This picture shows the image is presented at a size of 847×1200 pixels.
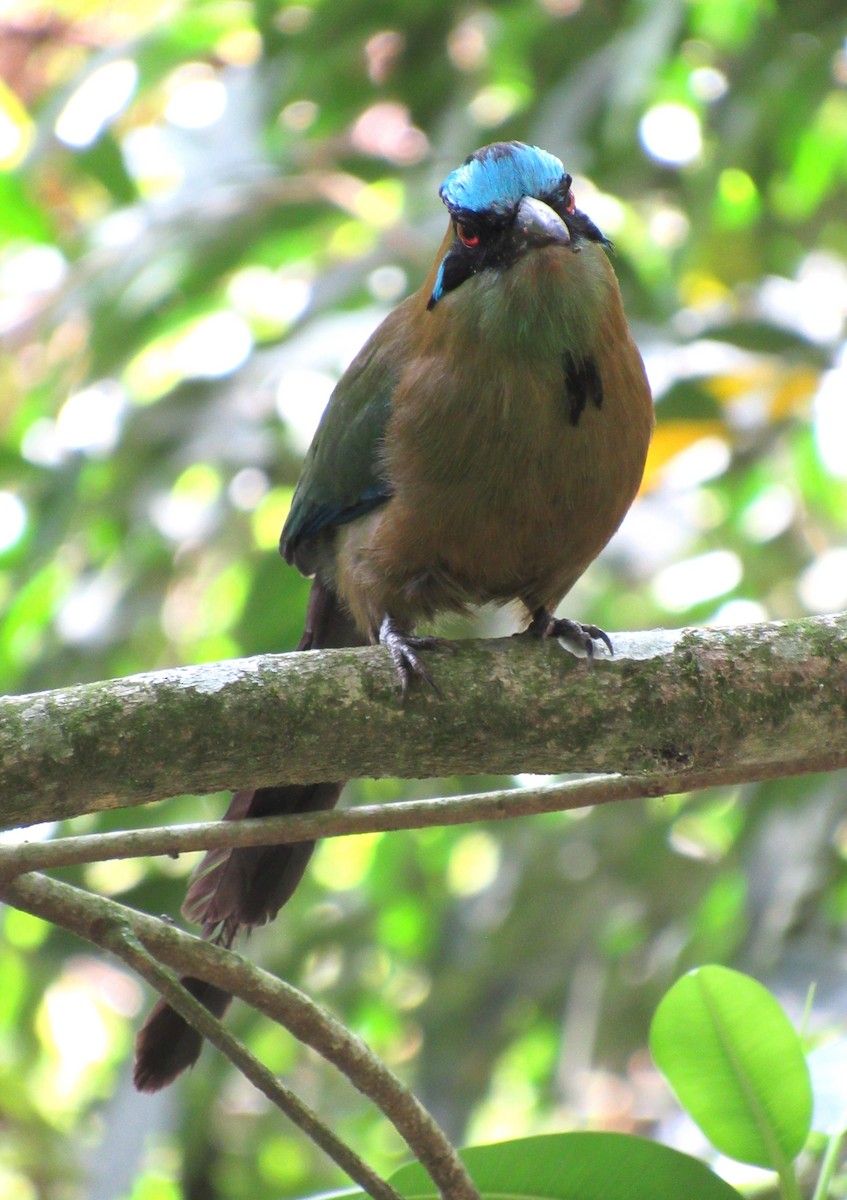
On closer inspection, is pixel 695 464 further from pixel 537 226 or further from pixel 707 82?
pixel 537 226

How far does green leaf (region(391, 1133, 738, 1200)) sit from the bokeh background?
1.53 meters

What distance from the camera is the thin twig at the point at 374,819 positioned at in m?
1.61

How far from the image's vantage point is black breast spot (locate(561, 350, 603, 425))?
7.94 feet

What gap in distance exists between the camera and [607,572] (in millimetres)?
4074

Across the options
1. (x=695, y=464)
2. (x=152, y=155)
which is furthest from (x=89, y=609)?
(x=695, y=464)

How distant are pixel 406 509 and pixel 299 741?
87cm

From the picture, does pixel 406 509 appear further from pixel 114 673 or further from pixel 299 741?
pixel 114 673

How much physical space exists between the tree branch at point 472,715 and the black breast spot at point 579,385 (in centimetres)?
56

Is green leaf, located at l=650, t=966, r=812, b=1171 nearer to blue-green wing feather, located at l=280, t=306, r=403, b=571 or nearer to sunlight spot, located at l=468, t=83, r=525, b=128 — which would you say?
blue-green wing feather, located at l=280, t=306, r=403, b=571

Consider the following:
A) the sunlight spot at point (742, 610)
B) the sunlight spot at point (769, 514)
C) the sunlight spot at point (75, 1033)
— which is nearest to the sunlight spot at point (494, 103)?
the sunlight spot at point (769, 514)

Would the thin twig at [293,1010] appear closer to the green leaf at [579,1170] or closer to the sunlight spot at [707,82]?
the green leaf at [579,1170]

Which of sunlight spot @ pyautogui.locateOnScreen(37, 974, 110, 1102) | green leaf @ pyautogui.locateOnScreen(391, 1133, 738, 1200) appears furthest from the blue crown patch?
sunlight spot @ pyautogui.locateOnScreen(37, 974, 110, 1102)

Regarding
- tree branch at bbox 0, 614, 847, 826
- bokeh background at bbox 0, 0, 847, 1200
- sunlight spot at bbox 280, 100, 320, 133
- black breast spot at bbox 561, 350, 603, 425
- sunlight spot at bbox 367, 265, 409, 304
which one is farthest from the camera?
sunlight spot at bbox 280, 100, 320, 133

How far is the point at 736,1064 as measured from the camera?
175 cm
